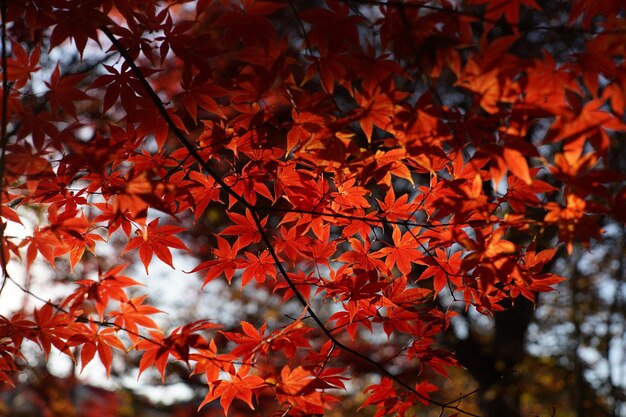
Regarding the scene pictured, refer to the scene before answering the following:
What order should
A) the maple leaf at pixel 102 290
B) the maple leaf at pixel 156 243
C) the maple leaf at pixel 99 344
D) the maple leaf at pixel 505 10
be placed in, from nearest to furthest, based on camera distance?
1. the maple leaf at pixel 505 10
2. the maple leaf at pixel 102 290
3. the maple leaf at pixel 99 344
4. the maple leaf at pixel 156 243

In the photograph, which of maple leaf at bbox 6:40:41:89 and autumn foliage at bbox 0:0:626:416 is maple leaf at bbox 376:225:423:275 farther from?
maple leaf at bbox 6:40:41:89

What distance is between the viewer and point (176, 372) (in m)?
8.27

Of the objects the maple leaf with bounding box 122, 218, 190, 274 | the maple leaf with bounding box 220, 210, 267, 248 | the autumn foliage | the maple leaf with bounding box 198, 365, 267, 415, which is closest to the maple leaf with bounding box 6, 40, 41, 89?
the autumn foliage

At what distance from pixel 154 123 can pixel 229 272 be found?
1.76 feet

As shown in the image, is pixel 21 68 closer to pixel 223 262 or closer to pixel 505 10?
pixel 223 262

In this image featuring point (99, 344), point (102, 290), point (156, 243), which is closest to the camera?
point (102, 290)

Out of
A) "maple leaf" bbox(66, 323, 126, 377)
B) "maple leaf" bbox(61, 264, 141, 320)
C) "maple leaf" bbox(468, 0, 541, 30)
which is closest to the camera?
"maple leaf" bbox(468, 0, 541, 30)

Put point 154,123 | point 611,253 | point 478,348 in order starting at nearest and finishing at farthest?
point 154,123, point 478,348, point 611,253

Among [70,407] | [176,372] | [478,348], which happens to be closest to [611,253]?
[478,348]

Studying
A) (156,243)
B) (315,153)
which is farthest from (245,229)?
(315,153)

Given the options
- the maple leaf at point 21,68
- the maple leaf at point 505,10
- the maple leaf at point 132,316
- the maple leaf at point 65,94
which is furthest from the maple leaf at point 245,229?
the maple leaf at point 505,10

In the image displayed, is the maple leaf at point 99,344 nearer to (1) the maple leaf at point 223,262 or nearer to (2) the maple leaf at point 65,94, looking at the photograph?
(1) the maple leaf at point 223,262

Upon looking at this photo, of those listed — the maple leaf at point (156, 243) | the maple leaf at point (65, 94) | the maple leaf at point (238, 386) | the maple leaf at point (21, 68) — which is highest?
the maple leaf at point (21, 68)

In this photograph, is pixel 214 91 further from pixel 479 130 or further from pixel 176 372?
pixel 176 372
